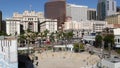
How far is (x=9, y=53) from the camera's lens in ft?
144

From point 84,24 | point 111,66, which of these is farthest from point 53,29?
point 111,66

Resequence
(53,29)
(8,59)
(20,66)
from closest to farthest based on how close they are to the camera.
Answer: (8,59), (20,66), (53,29)

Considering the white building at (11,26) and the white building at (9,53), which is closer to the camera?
the white building at (9,53)

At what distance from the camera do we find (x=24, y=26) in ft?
597

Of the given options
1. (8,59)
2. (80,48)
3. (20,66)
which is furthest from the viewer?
(80,48)

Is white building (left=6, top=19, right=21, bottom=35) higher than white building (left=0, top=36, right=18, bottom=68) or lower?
higher

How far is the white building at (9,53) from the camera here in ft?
144

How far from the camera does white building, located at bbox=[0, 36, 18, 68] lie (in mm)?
43906

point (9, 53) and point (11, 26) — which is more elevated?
point (11, 26)

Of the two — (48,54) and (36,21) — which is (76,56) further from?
(36,21)

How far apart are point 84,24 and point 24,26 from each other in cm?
4793

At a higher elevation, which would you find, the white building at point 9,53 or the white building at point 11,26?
the white building at point 11,26

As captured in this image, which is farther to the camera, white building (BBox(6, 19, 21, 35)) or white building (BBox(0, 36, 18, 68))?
white building (BBox(6, 19, 21, 35))

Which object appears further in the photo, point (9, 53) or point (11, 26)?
point (11, 26)
